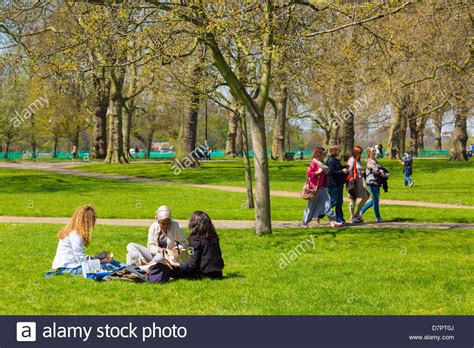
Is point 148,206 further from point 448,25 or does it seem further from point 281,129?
point 281,129

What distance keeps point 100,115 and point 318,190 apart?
40.7m

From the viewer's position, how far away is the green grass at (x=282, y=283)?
841 centimetres

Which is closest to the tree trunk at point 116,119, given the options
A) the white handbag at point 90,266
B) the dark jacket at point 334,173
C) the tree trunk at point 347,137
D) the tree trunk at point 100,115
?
the tree trunk at point 100,115

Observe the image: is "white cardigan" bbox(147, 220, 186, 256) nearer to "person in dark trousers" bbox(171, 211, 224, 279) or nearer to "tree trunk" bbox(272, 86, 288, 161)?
"person in dark trousers" bbox(171, 211, 224, 279)

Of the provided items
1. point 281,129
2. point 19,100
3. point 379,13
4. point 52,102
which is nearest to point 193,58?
point 379,13

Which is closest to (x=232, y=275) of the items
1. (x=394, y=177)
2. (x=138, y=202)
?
(x=138, y=202)

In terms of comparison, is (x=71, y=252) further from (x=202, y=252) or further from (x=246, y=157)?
(x=246, y=157)

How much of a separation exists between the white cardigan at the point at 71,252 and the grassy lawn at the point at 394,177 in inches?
632

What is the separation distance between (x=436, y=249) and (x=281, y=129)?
37.6 metres

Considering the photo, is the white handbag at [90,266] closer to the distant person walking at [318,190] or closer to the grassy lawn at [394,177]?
the distant person walking at [318,190]

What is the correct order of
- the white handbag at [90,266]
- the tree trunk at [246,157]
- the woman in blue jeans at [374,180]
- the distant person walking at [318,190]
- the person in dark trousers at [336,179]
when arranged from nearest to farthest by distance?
the white handbag at [90,266], the distant person walking at [318,190], the person in dark trousers at [336,179], the woman in blue jeans at [374,180], the tree trunk at [246,157]

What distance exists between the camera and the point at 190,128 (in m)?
41.4

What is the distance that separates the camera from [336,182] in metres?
17.2

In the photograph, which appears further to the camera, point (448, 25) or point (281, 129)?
point (281, 129)
